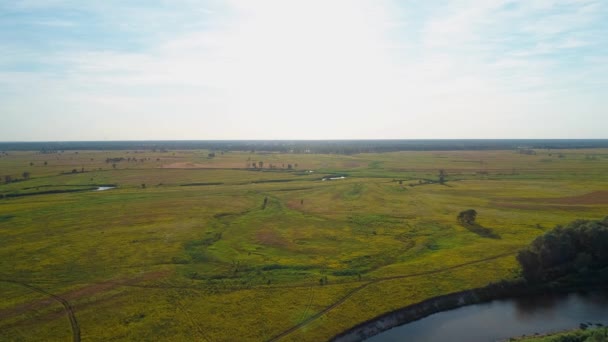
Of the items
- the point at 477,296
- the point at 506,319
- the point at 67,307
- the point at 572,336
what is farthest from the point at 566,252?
the point at 67,307

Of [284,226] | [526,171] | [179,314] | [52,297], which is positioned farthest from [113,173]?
[526,171]

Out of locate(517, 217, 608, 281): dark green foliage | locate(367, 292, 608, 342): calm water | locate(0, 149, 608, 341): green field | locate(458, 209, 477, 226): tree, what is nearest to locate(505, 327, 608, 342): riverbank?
locate(367, 292, 608, 342): calm water

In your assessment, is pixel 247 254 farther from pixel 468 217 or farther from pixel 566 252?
pixel 468 217

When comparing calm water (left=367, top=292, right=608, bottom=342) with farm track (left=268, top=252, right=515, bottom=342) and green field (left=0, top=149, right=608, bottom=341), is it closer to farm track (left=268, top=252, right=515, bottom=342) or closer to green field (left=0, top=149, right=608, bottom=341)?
green field (left=0, top=149, right=608, bottom=341)

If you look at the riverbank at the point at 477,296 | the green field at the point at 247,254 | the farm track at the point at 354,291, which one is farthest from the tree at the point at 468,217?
the riverbank at the point at 477,296

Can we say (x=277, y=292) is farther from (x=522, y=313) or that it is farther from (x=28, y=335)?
(x=522, y=313)
